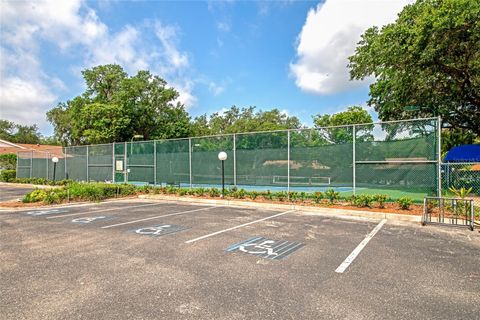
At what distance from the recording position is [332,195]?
33.5 feet

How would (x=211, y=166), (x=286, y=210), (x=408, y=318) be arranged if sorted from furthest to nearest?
(x=211, y=166) → (x=286, y=210) → (x=408, y=318)

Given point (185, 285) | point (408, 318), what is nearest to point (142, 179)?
point (185, 285)

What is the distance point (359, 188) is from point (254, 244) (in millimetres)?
5875

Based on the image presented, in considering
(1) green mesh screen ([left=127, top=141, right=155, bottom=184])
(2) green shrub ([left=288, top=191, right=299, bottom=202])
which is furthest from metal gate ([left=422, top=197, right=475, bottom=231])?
(1) green mesh screen ([left=127, top=141, right=155, bottom=184])

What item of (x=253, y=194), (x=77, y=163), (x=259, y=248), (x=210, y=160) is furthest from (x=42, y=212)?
(x=77, y=163)

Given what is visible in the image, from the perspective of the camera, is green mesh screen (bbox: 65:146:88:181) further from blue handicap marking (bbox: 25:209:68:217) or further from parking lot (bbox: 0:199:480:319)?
parking lot (bbox: 0:199:480:319)

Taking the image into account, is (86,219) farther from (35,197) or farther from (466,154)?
(466,154)

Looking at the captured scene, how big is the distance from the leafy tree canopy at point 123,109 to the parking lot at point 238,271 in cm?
2371

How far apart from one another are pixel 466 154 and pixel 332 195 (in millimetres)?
10383

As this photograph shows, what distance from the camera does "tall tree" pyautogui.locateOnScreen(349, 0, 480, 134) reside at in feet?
33.7

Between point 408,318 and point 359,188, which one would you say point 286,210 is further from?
point 408,318

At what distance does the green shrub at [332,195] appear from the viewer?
10.2 meters

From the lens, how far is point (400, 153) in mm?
9359

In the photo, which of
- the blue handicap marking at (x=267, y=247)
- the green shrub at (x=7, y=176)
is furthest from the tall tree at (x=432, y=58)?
the green shrub at (x=7, y=176)
